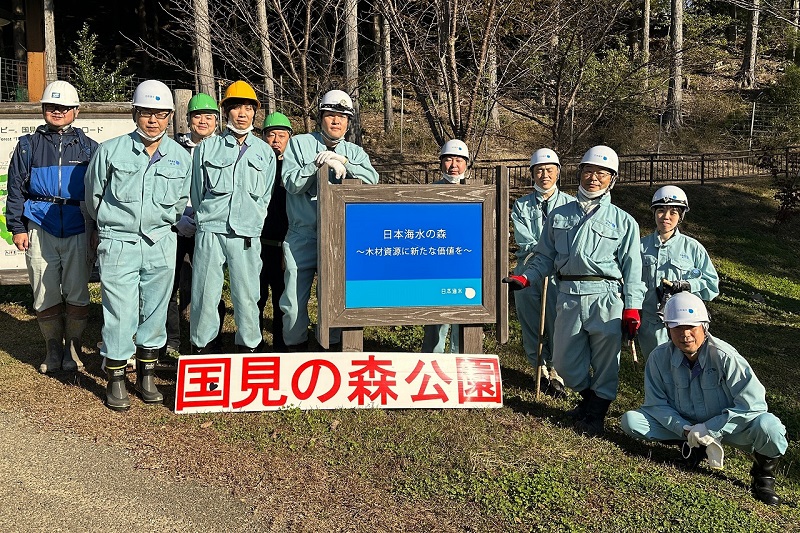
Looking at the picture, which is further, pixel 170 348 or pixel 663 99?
pixel 663 99

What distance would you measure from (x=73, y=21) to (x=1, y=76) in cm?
741

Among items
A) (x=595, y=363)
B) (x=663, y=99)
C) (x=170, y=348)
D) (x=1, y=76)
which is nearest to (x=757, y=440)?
(x=595, y=363)

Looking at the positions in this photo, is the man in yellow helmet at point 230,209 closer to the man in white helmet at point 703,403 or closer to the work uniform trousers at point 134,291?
the work uniform trousers at point 134,291

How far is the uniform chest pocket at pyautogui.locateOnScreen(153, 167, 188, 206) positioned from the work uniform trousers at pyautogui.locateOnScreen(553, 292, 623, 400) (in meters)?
2.87

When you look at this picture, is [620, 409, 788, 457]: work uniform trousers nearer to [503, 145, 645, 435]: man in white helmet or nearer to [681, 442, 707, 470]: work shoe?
[681, 442, 707, 470]: work shoe

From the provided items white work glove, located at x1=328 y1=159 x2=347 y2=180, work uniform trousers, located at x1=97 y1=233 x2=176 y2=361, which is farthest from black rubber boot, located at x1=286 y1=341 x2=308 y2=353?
white work glove, located at x1=328 y1=159 x2=347 y2=180

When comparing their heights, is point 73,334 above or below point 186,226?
below

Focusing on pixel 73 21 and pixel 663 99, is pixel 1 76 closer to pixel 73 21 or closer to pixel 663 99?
pixel 73 21

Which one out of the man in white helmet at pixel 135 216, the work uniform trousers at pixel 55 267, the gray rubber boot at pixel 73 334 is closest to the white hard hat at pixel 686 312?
the man in white helmet at pixel 135 216

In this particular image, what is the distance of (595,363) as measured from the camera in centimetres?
599

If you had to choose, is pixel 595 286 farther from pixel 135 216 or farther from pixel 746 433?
pixel 135 216

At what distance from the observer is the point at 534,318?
7.03 metres

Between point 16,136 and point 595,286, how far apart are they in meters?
5.97

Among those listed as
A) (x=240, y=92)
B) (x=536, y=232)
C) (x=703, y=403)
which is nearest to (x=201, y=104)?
(x=240, y=92)
